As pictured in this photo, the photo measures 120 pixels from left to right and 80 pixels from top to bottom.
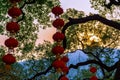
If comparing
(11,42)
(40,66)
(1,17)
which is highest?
(11,42)

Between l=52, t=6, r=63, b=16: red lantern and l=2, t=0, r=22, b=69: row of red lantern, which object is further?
l=52, t=6, r=63, b=16: red lantern

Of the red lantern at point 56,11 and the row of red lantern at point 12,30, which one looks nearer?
the row of red lantern at point 12,30

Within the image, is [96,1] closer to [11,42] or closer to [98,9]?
[98,9]

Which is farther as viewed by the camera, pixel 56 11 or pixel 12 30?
pixel 56 11

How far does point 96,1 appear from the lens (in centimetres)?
2364

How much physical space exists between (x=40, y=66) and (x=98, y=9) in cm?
800

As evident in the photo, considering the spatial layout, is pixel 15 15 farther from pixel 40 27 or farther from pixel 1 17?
pixel 40 27

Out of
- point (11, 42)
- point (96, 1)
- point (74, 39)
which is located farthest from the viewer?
point (74, 39)

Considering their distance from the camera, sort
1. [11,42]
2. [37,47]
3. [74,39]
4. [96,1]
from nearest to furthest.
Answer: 1. [11,42]
2. [96,1]
3. [74,39]
4. [37,47]

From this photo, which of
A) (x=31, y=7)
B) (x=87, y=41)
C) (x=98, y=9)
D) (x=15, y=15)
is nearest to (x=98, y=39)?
(x=87, y=41)

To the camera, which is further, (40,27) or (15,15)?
(40,27)

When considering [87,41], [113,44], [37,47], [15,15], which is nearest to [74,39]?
[87,41]

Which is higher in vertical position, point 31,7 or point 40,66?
point 31,7

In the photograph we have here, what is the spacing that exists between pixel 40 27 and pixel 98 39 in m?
3.72
